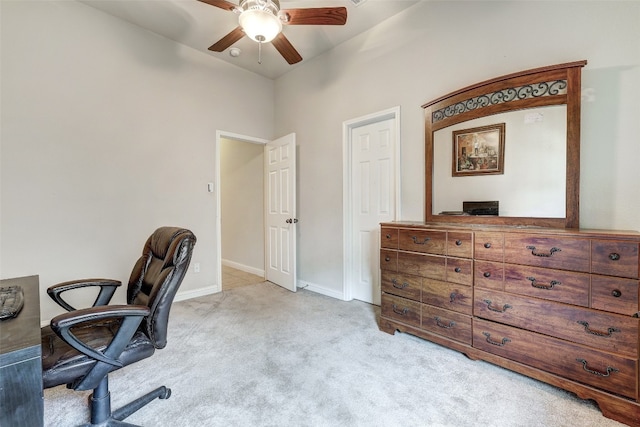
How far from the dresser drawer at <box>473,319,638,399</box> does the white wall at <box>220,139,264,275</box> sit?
3.40 m

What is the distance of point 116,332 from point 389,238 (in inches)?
79.4

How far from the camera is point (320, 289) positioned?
3668 millimetres

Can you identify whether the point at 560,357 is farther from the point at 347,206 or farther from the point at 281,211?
the point at 281,211

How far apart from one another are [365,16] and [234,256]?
14.0 ft

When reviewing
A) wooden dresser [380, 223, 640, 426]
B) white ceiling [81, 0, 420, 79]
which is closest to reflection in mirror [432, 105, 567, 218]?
wooden dresser [380, 223, 640, 426]

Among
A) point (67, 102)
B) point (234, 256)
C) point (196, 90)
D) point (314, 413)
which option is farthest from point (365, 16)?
point (234, 256)

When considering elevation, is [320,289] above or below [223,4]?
below

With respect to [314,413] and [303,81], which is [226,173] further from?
[314,413]

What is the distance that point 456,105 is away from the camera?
2.45 metres

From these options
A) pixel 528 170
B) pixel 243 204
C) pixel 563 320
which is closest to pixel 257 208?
pixel 243 204

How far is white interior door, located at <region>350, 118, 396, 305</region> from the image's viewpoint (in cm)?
306

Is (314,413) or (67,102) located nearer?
(314,413)

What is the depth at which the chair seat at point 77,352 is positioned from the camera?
1.12 m

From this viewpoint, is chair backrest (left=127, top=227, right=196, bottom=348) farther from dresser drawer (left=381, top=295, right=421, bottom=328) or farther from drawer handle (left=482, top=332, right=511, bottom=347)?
drawer handle (left=482, top=332, right=511, bottom=347)
